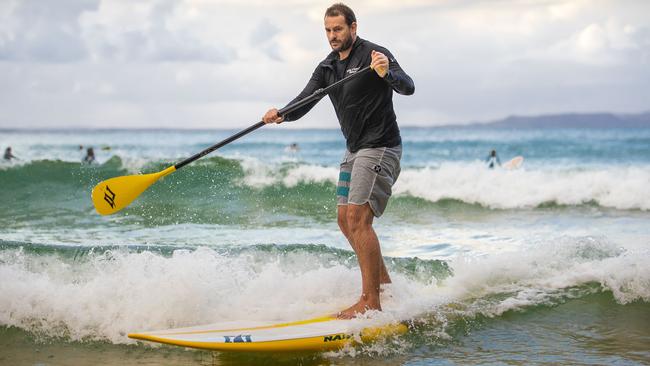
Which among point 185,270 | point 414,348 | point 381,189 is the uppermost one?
point 381,189

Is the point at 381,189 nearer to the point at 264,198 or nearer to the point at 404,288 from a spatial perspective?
the point at 404,288

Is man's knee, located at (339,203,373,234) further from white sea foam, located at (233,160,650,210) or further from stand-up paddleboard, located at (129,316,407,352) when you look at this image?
white sea foam, located at (233,160,650,210)

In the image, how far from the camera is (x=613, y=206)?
39.7 ft

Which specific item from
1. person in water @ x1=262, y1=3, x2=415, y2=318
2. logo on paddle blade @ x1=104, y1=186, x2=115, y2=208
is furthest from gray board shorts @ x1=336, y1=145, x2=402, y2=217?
logo on paddle blade @ x1=104, y1=186, x2=115, y2=208

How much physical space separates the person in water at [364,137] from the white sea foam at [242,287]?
402 mm

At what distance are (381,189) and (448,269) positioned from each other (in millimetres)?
1822

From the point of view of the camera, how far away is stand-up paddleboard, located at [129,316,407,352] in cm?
435

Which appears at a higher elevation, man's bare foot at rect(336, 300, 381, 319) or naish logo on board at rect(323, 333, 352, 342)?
man's bare foot at rect(336, 300, 381, 319)

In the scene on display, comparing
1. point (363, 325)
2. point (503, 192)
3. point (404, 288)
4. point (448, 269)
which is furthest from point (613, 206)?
point (363, 325)

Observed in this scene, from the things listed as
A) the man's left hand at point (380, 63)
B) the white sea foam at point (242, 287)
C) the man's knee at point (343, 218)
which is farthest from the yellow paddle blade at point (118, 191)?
the man's left hand at point (380, 63)

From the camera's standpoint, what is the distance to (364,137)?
464cm

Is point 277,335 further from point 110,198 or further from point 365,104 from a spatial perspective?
point 110,198

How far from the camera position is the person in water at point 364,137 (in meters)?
4.54

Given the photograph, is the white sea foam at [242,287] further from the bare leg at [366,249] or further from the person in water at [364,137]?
the person in water at [364,137]
